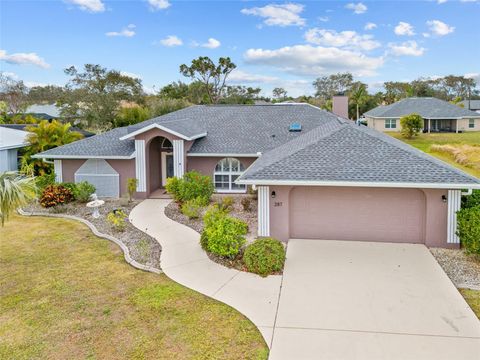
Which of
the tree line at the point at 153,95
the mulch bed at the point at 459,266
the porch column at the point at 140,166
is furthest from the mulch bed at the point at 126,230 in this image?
the tree line at the point at 153,95

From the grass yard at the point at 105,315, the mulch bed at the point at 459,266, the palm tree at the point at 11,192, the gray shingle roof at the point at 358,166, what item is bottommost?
the grass yard at the point at 105,315

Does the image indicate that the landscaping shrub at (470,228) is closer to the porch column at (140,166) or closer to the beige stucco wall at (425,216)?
the beige stucco wall at (425,216)

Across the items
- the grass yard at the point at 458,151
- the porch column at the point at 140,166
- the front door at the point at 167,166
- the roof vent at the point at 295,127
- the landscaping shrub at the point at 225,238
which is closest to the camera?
the landscaping shrub at the point at 225,238

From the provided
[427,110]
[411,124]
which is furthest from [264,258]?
[427,110]

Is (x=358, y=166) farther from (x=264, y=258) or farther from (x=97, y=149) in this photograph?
(x=97, y=149)

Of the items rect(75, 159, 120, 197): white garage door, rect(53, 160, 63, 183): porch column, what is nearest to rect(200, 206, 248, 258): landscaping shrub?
rect(75, 159, 120, 197): white garage door

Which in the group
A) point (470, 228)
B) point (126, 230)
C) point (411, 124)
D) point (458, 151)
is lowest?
point (126, 230)
